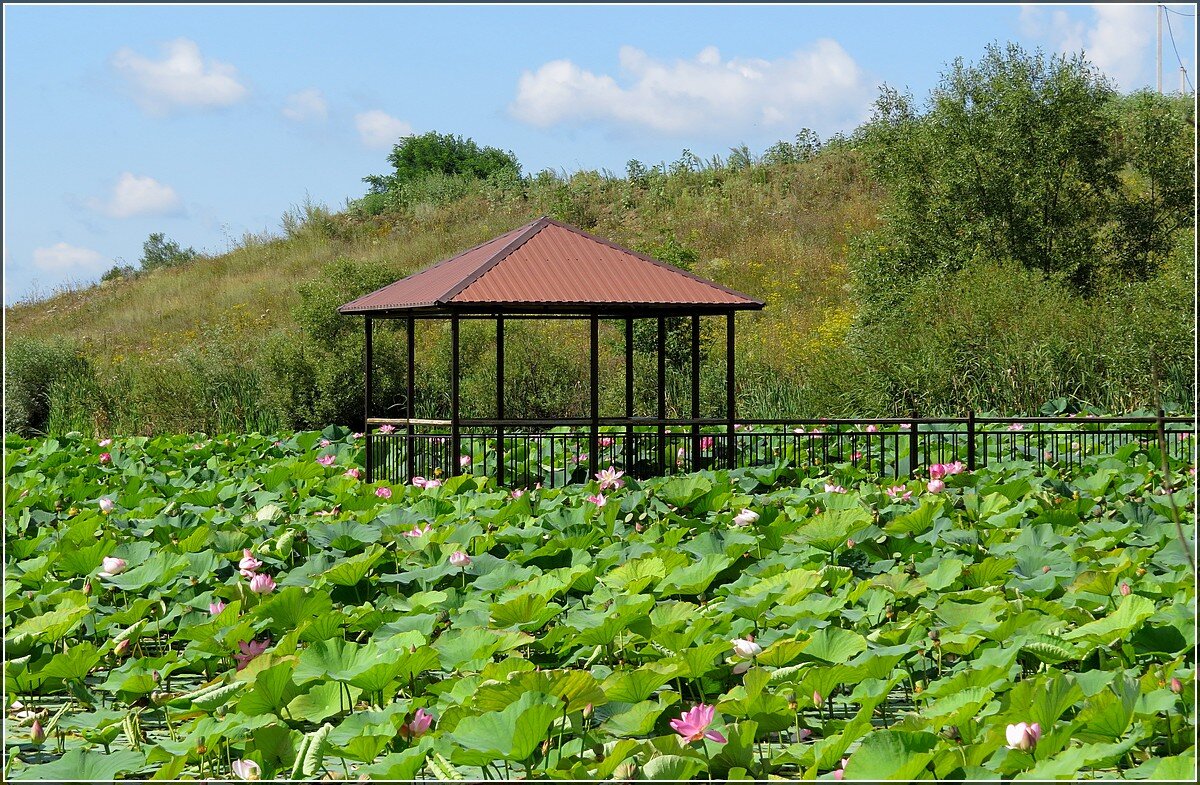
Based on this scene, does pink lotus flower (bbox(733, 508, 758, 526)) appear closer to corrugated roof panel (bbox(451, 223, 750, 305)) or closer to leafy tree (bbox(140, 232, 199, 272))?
corrugated roof panel (bbox(451, 223, 750, 305))

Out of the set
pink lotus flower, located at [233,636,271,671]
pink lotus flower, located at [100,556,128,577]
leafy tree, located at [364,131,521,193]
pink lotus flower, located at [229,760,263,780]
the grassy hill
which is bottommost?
pink lotus flower, located at [229,760,263,780]

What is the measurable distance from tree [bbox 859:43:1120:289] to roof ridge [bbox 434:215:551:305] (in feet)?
32.7

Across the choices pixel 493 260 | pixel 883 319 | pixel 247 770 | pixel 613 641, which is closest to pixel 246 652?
pixel 247 770

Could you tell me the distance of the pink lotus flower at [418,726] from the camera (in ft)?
9.45

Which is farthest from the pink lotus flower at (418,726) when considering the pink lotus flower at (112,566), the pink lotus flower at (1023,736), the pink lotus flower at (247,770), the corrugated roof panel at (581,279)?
the corrugated roof panel at (581,279)

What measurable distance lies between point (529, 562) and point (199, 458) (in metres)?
6.03

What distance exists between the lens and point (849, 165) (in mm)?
30875

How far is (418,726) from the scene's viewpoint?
2879 millimetres

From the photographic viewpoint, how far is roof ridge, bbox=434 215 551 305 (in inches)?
362

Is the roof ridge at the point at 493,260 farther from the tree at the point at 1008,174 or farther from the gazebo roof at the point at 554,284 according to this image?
the tree at the point at 1008,174

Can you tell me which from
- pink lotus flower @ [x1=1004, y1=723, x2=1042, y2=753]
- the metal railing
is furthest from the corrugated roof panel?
pink lotus flower @ [x1=1004, y1=723, x2=1042, y2=753]

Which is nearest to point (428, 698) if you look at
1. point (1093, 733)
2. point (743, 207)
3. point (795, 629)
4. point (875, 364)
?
point (795, 629)

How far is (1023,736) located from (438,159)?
44269mm

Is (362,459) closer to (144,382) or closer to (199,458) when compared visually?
(199,458)
